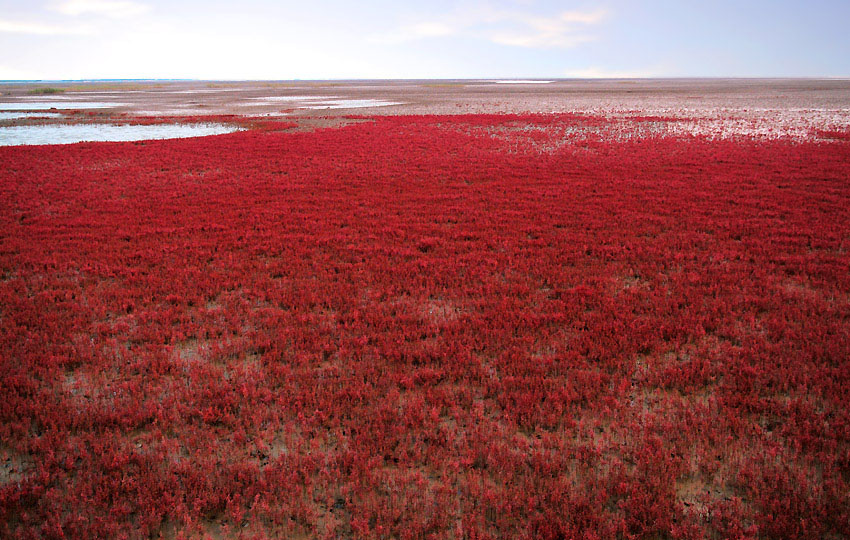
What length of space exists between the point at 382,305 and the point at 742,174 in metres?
20.8

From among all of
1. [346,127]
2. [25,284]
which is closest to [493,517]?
[25,284]

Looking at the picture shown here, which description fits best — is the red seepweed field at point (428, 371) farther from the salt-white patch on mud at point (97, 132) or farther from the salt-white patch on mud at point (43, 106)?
the salt-white patch on mud at point (43, 106)

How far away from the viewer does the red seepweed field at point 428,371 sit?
4.93 metres

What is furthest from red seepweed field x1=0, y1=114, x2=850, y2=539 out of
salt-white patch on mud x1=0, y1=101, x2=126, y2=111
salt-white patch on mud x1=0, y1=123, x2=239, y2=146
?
salt-white patch on mud x1=0, y1=101, x2=126, y2=111

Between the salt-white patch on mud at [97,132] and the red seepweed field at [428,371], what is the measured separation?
81.4ft

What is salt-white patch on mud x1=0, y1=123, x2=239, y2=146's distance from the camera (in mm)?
37944

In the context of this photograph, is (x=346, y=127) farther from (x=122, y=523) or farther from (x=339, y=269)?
(x=122, y=523)

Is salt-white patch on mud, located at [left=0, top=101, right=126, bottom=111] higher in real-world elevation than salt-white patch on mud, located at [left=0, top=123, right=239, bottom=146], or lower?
higher

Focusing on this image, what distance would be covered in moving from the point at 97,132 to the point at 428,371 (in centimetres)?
4759

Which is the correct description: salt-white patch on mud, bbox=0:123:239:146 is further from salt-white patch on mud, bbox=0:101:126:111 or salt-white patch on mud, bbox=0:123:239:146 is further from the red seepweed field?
salt-white patch on mud, bbox=0:101:126:111

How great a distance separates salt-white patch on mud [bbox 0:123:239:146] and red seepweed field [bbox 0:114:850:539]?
24818mm

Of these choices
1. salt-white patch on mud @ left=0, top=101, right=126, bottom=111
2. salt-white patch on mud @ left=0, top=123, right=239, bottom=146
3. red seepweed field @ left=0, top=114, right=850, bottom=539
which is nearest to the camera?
red seepweed field @ left=0, top=114, right=850, bottom=539

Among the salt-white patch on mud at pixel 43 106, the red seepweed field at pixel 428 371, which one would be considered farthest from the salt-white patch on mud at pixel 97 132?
the salt-white patch on mud at pixel 43 106

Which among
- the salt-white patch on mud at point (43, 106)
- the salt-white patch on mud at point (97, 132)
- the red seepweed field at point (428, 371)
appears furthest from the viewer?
the salt-white patch on mud at point (43, 106)
